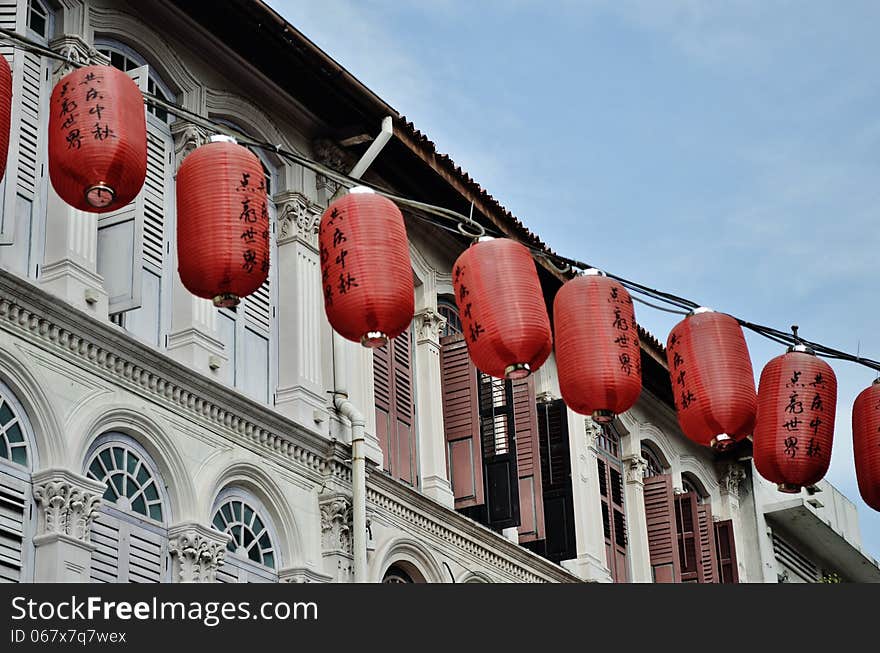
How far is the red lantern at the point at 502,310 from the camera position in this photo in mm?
9727

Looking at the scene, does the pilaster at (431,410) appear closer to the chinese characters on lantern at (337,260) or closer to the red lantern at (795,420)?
the red lantern at (795,420)

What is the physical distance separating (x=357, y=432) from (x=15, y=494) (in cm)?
383

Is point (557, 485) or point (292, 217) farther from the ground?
point (292, 217)

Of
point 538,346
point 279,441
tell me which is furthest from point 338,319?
point 279,441

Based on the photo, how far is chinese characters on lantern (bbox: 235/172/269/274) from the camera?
30.2 feet

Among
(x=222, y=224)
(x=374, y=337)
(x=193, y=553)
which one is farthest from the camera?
(x=193, y=553)

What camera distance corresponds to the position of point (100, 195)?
8.75m

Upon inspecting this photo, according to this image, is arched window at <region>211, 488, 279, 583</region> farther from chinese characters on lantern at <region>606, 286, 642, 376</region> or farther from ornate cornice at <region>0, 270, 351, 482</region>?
chinese characters on lantern at <region>606, 286, 642, 376</region>

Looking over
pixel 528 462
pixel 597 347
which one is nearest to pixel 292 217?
pixel 528 462

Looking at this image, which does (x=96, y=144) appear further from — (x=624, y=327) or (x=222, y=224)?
(x=624, y=327)

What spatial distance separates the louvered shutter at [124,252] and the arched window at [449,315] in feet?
16.0

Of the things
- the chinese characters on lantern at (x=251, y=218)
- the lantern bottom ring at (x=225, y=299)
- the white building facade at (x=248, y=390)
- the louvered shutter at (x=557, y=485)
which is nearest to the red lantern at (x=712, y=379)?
the white building facade at (x=248, y=390)

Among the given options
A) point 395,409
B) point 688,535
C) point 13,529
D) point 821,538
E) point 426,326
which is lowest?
point 13,529

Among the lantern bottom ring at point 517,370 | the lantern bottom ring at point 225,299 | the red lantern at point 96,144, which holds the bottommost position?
the lantern bottom ring at point 517,370
